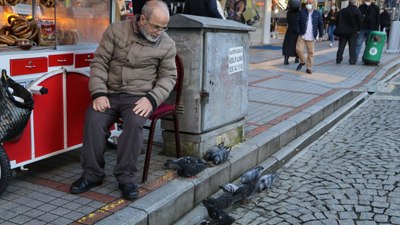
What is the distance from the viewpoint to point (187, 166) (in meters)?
3.72

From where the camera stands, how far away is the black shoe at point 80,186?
3.35 metres

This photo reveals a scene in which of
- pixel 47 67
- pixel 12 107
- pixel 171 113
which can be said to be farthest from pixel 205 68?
pixel 12 107

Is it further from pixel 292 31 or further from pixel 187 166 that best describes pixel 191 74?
pixel 292 31

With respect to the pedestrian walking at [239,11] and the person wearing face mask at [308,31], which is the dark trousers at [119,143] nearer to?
the person wearing face mask at [308,31]

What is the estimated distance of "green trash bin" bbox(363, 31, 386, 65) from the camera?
1246 cm

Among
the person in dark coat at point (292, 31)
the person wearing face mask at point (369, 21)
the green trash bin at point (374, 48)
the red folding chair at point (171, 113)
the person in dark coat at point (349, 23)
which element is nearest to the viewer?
the red folding chair at point (171, 113)

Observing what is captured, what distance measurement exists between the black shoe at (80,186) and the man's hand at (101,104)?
530mm

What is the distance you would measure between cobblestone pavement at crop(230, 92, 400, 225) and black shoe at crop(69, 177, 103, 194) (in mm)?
1156

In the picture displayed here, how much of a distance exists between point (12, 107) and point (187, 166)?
1.37m

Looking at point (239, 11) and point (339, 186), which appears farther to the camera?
point (239, 11)

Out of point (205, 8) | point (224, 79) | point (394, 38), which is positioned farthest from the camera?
point (394, 38)

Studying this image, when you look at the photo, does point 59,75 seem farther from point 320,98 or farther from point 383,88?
point 383,88

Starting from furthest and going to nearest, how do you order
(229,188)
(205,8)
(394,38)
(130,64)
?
(394,38), (205,8), (229,188), (130,64)

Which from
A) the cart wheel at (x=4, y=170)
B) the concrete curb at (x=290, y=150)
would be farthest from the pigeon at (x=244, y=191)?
the cart wheel at (x=4, y=170)
